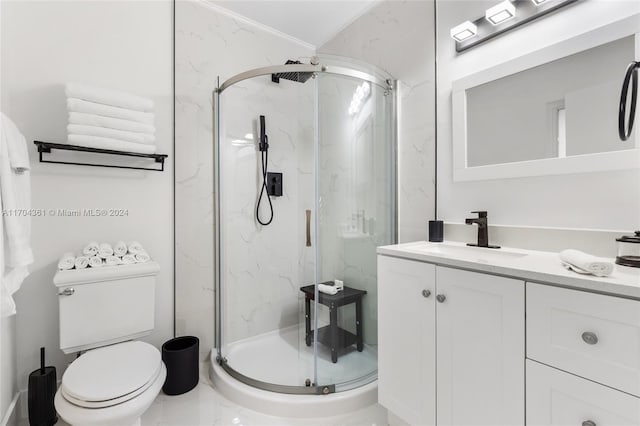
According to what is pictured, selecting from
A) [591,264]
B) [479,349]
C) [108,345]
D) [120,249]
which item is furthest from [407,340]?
[120,249]

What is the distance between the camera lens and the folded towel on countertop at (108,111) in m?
1.62

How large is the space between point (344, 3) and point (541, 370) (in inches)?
96.9

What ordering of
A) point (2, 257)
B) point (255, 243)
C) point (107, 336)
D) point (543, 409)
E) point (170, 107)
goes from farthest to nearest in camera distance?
point (255, 243)
point (170, 107)
point (107, 336)
point (2, 257)
point (543, 409)

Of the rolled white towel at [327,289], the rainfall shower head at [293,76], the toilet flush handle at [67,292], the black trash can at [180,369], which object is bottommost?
the black trash can at [180,369]

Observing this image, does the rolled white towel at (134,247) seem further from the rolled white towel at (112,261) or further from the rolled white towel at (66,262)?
the rolled white towel at (66,262)

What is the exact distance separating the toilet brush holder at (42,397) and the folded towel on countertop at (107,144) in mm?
1115

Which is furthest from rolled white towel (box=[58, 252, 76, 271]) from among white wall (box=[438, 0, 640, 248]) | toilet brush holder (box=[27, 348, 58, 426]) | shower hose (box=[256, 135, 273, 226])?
white wall (box=[438, 0, 640, 248])

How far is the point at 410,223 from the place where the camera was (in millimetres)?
1915

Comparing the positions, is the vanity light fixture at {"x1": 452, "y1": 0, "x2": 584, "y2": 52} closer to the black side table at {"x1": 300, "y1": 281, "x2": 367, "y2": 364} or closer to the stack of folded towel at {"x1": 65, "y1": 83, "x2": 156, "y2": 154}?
the black side table at {"x1": 300, "y1": 281, "x2": 367, "y2": 364}

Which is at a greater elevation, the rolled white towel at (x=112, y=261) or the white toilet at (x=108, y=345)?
the rolled white towel at (x=112, y=261)

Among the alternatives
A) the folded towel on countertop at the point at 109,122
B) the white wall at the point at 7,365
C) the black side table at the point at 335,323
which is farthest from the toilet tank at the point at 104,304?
the black side table at the point at 335,323

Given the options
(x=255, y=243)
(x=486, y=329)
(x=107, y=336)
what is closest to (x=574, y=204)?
(x=486, y=329)

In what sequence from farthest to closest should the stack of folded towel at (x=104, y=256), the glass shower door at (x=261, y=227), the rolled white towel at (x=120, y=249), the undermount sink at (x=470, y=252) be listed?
1. the glass shower door at (x=261, y=227)
2. the rolled white towel at (x=120, y=249)
3. the stack of folded towel at (x=104, y=256)
4. the undermount sink at (x=470, y=252)

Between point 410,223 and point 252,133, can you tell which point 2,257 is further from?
point 410,223
